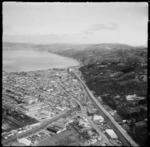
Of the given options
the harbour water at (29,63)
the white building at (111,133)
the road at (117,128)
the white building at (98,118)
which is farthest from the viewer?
the harbour water at (29,63)

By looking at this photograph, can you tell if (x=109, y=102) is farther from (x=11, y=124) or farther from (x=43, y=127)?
(x=11, y=124)

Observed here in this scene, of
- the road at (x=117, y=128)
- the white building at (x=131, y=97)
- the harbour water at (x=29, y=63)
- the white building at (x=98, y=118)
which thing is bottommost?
the road at (x=117, y=128)

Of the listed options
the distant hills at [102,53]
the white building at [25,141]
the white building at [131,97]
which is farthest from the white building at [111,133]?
the distant hills at [102,53]

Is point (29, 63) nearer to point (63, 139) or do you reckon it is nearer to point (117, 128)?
point (117, 128)

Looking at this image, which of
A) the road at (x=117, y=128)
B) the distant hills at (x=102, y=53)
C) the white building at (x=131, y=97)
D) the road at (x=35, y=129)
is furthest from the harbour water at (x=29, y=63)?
the white building at (x=131, y=97)

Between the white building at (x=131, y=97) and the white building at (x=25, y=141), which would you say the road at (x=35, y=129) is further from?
the white building at (x=131, y=97)

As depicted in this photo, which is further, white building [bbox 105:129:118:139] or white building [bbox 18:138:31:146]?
white building [bbox 105:129:118:139]

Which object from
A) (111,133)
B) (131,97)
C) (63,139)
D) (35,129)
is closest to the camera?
(63,139)

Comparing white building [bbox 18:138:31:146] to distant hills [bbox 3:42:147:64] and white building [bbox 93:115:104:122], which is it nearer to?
white building [bbox 93:115:104:122]

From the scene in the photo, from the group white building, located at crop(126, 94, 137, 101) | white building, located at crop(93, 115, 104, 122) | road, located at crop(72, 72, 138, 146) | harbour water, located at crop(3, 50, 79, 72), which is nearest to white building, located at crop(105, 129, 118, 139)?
road, located at crop(72, 72, 138, 146)

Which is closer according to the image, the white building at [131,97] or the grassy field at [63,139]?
the grassy field at [63,139]

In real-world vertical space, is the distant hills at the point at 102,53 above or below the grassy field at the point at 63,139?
above

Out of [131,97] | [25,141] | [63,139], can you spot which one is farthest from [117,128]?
[131,97]

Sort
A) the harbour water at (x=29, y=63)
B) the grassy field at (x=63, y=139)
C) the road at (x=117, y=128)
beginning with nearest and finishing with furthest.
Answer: the grassy field at (x=63, y=139) → the road at (x=117, y=128) → the harbour water at (x=29, y=63)
